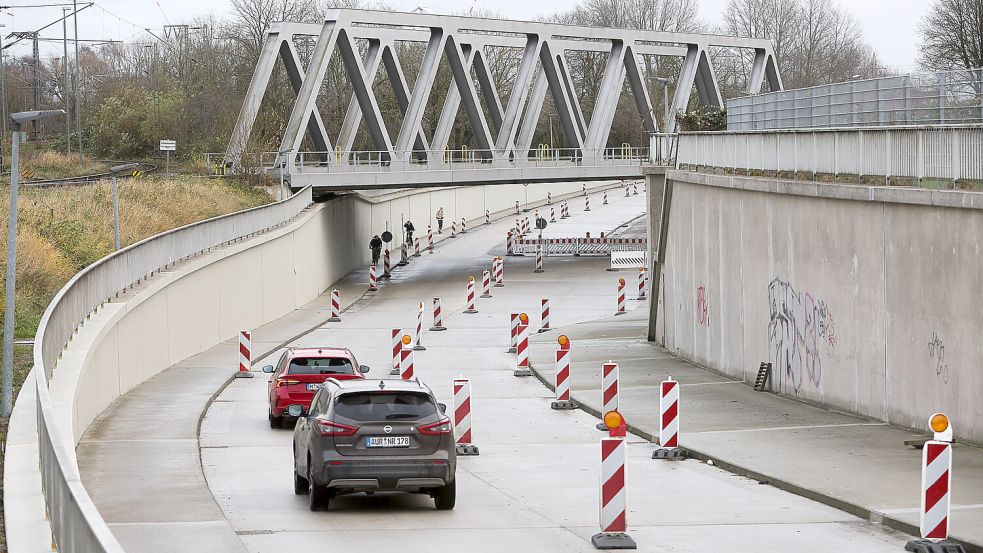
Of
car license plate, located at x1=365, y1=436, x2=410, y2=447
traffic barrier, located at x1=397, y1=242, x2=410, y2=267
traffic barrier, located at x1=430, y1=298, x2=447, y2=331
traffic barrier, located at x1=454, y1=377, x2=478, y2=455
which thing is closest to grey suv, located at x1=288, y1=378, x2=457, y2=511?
car license plate, located at x1=365, y1=436, x2=410, y2=447

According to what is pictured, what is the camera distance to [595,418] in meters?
23.7

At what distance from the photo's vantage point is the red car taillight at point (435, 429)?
1489 cm

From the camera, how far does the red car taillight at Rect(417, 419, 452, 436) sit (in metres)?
14.9

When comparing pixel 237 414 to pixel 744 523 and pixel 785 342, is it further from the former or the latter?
pixel 744 523

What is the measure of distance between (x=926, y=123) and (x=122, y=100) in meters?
66.0

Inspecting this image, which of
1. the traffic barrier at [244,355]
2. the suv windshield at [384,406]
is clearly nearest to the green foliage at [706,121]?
the traffic barrier at [244,355]

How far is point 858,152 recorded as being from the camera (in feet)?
76.1

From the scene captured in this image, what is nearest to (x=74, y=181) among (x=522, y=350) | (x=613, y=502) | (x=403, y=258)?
(x=403, y=258)

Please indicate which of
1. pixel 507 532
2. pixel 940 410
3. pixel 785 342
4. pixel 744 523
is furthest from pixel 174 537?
pixel 785 342

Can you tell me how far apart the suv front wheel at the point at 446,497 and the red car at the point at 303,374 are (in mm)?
7352

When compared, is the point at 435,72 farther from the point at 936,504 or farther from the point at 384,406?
the point at 936,504

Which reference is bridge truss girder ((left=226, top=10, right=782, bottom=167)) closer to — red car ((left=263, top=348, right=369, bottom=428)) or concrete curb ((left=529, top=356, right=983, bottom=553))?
red car ((left=263, top=348, right=369, bottom=428))

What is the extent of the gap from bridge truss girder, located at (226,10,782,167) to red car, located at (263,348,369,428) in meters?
37.0

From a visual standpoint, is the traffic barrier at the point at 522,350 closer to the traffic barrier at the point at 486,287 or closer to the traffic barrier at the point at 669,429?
the traffic barrier at the point at 669,429
